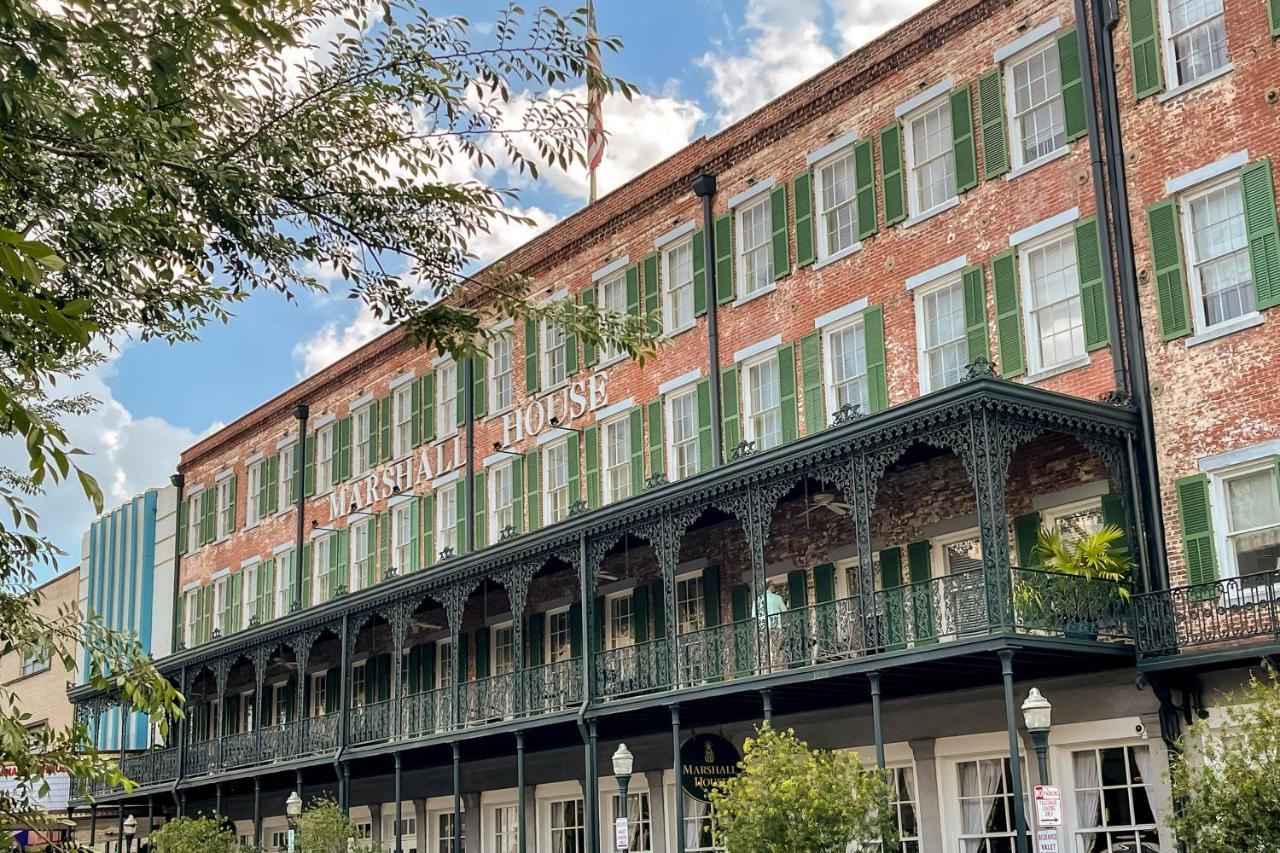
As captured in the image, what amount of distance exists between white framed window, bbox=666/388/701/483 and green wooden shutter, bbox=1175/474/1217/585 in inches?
394

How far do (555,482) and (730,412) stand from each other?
19.4 ft

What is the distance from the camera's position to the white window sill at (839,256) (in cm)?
2498

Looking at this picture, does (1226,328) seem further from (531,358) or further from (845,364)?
(531,358)

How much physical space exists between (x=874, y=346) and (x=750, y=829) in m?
8.99

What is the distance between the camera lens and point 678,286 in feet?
94.9

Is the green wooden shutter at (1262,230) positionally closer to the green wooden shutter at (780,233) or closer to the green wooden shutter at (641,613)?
the green wooden shutter at (780,233)

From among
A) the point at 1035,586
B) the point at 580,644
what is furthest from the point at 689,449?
the point at 1035,586

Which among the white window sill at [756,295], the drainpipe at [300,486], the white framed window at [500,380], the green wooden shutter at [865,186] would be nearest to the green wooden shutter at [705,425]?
the white window sill at [756,295]

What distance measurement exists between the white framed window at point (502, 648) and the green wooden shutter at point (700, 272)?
328 inches

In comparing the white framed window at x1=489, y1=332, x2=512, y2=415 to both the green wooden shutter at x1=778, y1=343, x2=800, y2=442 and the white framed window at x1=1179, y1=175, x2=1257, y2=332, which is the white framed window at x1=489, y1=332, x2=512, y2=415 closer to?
the green wooden shutter at x1=778, y1=343, x2=800, y2=442

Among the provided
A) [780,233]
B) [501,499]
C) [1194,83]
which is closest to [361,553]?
[501,499]

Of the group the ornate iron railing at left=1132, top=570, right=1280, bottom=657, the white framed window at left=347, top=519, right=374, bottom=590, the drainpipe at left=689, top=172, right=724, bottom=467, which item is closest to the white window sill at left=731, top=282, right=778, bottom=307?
the drainpipe at left=689, top=172, right=724, bottom=467

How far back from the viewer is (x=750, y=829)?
18.1 metres

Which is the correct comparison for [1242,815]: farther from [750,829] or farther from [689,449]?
[689,449]
